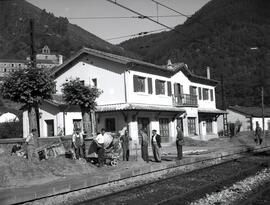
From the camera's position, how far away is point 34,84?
17547mm

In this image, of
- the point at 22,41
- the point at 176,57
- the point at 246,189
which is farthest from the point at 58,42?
the point at 246,189

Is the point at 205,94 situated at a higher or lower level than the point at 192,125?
higher

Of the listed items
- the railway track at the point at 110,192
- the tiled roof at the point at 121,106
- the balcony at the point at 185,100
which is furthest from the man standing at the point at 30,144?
the balcony at the point at 185,100

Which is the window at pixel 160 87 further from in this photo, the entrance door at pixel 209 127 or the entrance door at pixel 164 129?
the entrance door at pixel 209 127

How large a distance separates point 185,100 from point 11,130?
1644 centimetres

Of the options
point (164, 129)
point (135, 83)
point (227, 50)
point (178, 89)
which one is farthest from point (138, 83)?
point (227, 50)

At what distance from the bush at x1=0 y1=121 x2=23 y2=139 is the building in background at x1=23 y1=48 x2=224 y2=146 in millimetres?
6210

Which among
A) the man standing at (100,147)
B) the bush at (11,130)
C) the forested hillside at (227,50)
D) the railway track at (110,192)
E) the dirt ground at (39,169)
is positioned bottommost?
the railway track at (110,192)

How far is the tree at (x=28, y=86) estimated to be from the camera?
17422 mm

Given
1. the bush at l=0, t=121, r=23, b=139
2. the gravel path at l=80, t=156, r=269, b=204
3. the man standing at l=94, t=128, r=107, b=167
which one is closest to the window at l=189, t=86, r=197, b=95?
the bush at l=0, t=121, r=23, b=139

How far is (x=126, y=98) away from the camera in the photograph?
31672 millimetres

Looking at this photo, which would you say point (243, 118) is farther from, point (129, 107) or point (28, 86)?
point (28, 86)

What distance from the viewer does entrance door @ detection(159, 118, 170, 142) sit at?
118 feet

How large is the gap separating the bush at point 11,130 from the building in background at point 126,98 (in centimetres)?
621
